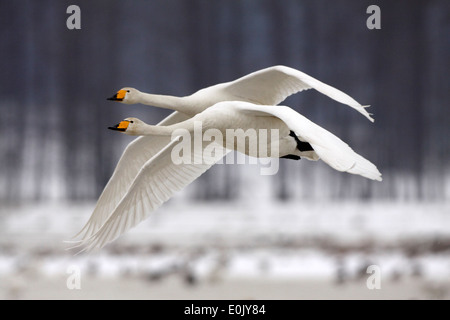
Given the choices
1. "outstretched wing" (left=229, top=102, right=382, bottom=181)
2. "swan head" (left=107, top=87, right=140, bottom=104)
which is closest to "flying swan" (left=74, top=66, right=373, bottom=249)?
"swan head" (left=107, top=87, right=140, bottom=104)

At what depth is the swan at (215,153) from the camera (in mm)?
1449

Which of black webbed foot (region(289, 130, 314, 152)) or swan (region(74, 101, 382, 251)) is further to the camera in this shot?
black webbed foot (region(289, 130, 314, 152))

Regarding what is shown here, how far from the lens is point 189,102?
2.10m

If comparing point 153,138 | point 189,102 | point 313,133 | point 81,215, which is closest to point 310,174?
point 81,215

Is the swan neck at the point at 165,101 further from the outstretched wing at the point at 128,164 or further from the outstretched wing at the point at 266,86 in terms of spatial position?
the outstretched wing at the point at 128,164

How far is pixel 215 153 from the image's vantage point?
2.28 metres

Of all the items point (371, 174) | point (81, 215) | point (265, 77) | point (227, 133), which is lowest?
point (81, 215)

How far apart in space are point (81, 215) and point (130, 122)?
2637 mm

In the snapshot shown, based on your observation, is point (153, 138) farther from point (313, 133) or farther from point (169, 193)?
point (313, 133)

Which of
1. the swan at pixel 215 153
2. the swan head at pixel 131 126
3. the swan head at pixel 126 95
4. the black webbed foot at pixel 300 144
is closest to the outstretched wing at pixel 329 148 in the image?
the swan at pixel 215 153

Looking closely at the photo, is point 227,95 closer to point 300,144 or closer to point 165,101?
point 165,101

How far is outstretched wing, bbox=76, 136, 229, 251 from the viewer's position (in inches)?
85.1

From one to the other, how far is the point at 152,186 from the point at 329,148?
3.08ft

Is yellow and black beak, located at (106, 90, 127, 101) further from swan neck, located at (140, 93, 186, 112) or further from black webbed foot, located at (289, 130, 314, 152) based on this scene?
black webbed foot, located at (289, 130, 314, 152)
